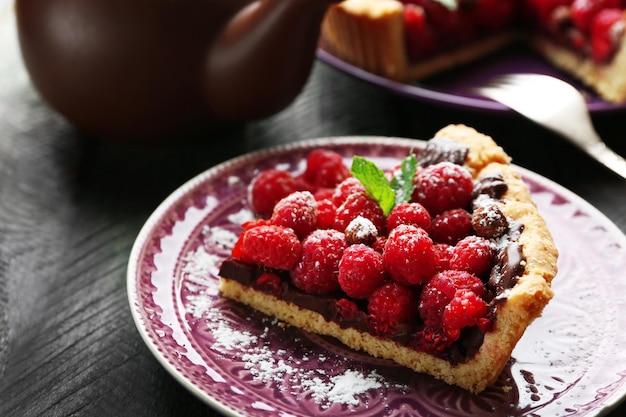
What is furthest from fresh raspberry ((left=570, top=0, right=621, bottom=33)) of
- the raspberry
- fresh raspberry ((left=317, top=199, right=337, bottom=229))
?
the raspberry

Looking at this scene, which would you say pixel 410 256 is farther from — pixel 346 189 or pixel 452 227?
pixel 346 189

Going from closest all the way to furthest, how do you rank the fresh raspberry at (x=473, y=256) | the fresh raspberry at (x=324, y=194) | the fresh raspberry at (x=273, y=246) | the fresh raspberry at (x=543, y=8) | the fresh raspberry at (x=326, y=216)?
the fresh raspberry at (x=473, y=256), the fresh raspberry at (x=273, y=246), the fresh raspberry at (x=326, y=216), the fresh raspberry at (x=324, y=194), the fresh raspberry at (x=543, y=8)

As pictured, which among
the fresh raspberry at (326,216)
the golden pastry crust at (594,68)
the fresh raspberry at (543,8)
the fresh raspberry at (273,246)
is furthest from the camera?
the fresh raspberry at (543,8)

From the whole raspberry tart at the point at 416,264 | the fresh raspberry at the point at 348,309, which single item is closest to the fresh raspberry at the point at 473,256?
the whole raspberry tart at the point at 416,264

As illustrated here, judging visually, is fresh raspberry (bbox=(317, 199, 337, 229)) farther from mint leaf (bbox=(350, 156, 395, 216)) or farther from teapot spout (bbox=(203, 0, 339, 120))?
teapot spout (bbox=(203, 0, 339, 120))

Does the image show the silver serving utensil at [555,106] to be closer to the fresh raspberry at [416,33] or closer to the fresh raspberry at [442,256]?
the fresh raspberry at [416,33]

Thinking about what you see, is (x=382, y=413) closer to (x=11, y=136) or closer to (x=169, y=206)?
(x=169, y=206)
